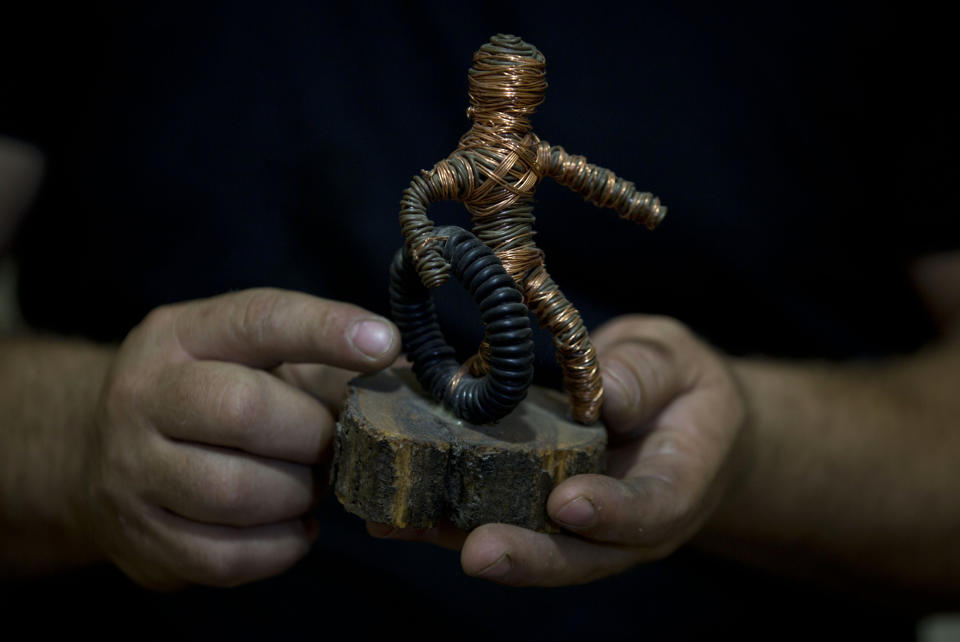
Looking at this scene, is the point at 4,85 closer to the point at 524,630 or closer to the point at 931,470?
the point at 524,630

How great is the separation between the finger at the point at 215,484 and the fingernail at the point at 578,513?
385mm

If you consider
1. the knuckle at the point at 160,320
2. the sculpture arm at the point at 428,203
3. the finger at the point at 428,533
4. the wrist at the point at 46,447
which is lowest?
the wrist at the point at 46,447

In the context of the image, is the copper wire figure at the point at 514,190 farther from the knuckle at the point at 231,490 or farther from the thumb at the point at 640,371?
the knuckle at the point at 231,490

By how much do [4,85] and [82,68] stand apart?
112 mm

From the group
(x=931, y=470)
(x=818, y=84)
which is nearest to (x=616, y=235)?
(x=818, y=84)

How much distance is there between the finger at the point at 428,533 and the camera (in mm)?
901

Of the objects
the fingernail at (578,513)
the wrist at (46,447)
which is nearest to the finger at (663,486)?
the fingernail at (578,513)

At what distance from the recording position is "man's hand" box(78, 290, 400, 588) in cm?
91

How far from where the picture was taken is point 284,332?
91 centimetres

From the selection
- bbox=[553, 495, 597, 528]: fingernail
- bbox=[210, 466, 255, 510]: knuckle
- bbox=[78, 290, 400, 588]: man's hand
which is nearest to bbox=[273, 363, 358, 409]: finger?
bbox=[78, 290, 400, 588]: man's hand

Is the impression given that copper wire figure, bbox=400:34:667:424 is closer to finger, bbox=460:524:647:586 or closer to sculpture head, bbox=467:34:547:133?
sculpture head, bbox=467:34:547:133

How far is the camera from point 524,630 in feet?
3.81

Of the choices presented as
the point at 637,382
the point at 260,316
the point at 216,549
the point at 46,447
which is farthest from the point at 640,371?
the point at 46,447

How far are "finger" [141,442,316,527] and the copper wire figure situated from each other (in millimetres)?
300
